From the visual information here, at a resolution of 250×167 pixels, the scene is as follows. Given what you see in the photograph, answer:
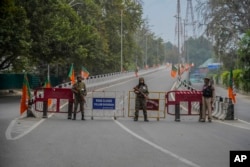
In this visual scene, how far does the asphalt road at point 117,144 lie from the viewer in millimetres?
11586

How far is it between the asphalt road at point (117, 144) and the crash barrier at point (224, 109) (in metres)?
2.71

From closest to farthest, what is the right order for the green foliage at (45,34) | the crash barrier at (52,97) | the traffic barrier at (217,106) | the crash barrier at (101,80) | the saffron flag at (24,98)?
the saffron flag at (24,98) < the crash barrier at (52,97) < the traffic barrier at (217,106) < the green foliage at (45,34) < the crash barrier at (101,80)

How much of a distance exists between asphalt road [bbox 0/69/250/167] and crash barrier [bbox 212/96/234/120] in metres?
2.71

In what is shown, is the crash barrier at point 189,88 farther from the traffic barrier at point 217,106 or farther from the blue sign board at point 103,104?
the blue sign board at point 103,104

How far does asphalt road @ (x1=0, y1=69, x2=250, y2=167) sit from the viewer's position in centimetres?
1159

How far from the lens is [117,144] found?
14422 mm

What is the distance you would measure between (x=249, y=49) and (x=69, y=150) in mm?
40737

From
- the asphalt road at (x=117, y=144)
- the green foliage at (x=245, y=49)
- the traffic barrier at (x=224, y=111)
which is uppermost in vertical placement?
the green foliage at (x=245, y=49)

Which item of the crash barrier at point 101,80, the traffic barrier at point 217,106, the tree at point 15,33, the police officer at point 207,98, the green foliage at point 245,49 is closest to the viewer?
the police officer at point 207,98

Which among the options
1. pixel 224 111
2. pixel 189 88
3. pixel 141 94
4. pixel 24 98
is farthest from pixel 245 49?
pixel 24 98

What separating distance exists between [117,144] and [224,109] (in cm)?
1082

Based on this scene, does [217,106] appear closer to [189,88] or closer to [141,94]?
[141,94]

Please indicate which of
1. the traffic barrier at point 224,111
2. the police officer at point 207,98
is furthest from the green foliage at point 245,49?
the police officer at point 207,98

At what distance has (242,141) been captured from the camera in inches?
604
